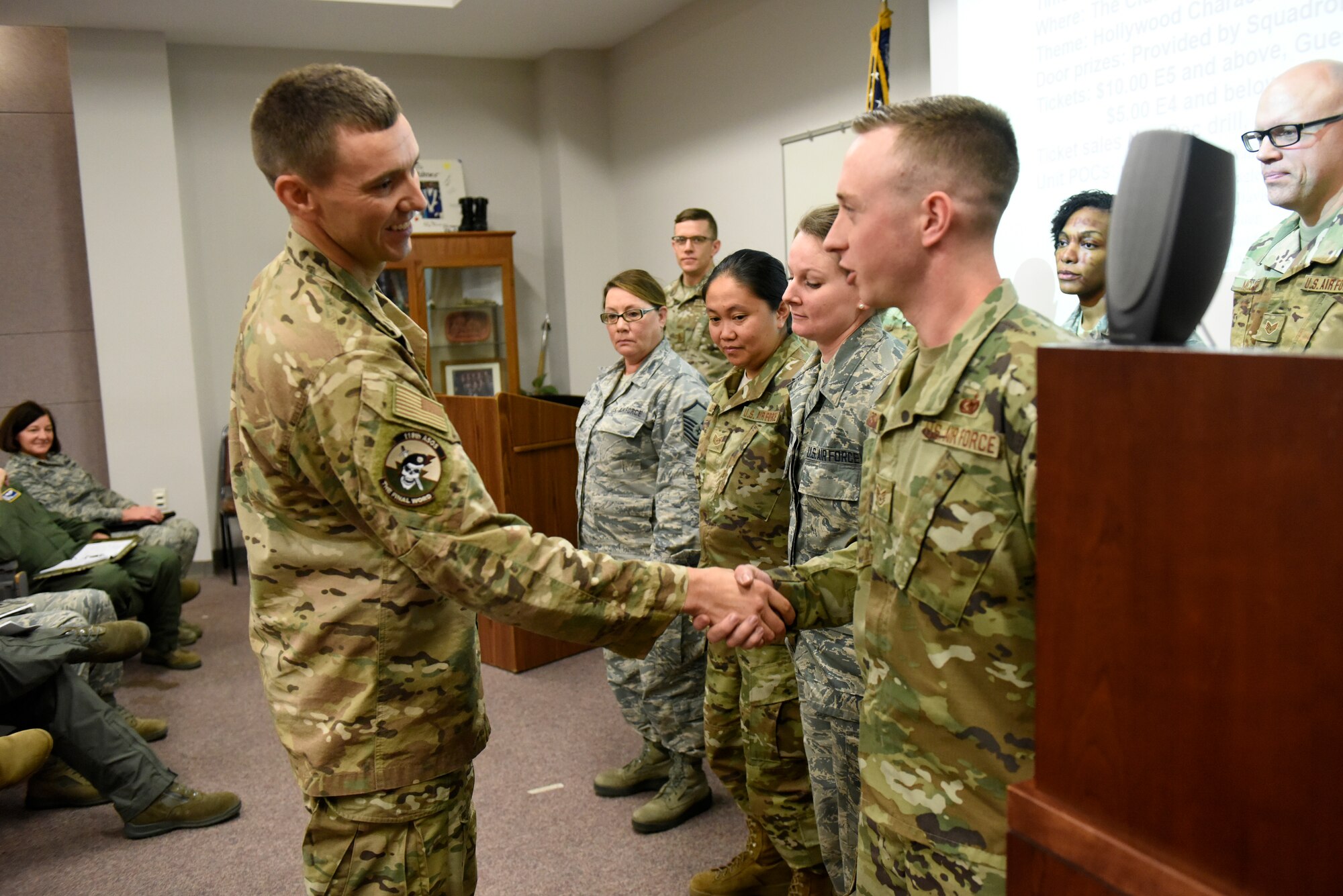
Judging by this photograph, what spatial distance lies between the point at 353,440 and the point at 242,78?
6.10 m

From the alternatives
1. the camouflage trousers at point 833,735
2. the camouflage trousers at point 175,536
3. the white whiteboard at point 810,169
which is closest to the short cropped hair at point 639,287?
the camouflage trousers at point 833,735

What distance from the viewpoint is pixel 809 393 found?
6.82ft

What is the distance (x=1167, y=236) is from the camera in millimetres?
848

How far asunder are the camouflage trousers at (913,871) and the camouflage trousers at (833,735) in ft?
1.90

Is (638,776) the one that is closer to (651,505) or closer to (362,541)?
(651,505)

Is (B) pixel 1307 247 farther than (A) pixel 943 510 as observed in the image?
Yes

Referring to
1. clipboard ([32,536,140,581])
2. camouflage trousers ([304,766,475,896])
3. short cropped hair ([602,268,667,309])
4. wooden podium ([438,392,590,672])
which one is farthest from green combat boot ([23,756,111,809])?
short cropped hair ([602,268,667,309])

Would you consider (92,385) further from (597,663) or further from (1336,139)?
(1336,139)

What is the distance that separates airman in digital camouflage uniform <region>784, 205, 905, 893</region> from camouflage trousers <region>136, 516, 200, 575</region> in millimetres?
3707

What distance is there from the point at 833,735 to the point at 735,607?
0.53 metres

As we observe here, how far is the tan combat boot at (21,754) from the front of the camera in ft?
8.27

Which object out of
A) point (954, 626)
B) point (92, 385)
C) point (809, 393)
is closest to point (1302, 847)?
point (954, 626)

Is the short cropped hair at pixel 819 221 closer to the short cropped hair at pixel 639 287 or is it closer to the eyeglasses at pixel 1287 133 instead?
the short cropped hair at pixel 639 287

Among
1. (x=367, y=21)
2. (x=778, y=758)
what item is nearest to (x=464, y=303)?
(x=367, y=21)
